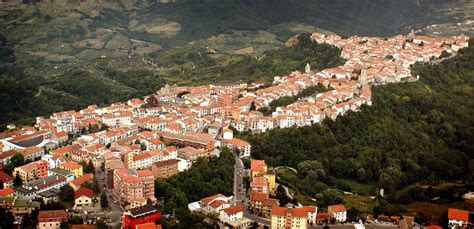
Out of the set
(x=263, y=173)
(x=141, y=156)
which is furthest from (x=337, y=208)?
(x=141, y=156)

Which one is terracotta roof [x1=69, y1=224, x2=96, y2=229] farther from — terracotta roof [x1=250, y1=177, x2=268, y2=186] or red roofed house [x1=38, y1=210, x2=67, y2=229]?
terracotta roof [x1=250, y1=177, x2=268, y2=186]

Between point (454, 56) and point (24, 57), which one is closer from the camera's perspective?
point (454, 56)

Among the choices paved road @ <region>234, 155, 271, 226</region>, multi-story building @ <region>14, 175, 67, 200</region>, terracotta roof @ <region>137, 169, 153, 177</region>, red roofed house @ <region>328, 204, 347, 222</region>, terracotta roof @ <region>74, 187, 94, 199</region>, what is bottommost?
red roofed house @ <region>328, 204, 347, 222</region>

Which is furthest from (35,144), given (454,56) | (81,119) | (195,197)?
(454,56)

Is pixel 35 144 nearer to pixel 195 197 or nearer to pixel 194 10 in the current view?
pixel 195 197

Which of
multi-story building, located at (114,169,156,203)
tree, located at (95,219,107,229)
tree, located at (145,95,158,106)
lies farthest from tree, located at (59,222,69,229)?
tree, located at (145,95,158,106)

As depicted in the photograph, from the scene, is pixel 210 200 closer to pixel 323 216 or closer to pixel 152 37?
pixel 323 216
